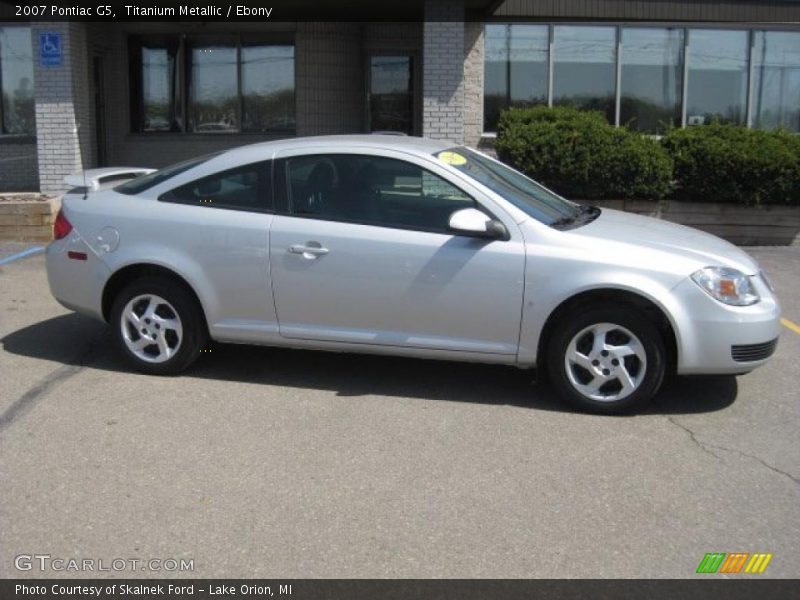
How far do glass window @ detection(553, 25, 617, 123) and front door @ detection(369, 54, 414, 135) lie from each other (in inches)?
98.6

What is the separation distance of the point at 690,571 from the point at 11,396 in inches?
162

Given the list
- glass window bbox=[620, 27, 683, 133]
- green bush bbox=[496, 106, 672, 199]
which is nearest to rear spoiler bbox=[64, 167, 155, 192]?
green bush bbox=[496, 106, 672, 199]

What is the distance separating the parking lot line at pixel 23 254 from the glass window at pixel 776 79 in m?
11.1

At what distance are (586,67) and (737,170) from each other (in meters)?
3.74

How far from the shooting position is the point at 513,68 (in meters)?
14.4

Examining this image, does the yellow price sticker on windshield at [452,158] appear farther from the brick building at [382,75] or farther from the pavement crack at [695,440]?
the brick building at [382,75]

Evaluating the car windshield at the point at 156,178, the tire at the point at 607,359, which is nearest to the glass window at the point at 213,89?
the car windshield at the point at 156,178

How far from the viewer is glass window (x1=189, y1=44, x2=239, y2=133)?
1574cm

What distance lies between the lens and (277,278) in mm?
5688

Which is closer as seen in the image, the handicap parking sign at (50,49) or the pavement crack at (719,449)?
the pavement crack at (719,449)

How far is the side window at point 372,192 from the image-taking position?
557 cm

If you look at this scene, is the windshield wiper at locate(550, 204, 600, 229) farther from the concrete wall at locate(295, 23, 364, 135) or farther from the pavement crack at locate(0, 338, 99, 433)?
the concrete wall at locate(295, 23, 364, 135)

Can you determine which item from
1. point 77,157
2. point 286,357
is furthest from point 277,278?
point 77,157

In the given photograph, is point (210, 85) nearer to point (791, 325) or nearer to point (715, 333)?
point (791, 325)
